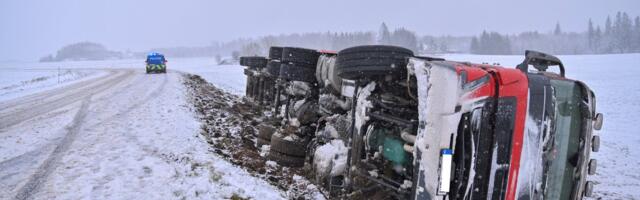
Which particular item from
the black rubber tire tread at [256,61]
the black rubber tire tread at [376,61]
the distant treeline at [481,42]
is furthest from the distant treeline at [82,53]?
the black rubber tire tread at [376,61]

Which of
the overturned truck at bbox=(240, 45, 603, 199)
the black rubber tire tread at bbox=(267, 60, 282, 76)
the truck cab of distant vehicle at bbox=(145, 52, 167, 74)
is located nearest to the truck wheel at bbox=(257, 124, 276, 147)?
the black rubber tire tread at bbox=(267, 60, 282, 76)

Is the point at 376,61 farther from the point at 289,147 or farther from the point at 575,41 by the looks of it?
the point at 575,41

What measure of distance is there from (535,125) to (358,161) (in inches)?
66.5

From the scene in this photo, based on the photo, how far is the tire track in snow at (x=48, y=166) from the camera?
4.17 m

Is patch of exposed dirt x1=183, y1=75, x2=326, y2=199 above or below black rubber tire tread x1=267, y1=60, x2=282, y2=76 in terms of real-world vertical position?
below

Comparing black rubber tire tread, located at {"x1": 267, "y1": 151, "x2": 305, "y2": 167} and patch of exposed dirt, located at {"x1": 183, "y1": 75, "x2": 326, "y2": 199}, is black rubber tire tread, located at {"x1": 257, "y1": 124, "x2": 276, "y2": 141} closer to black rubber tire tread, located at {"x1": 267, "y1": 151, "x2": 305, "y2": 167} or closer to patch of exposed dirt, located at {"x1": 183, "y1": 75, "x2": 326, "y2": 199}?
patch of exposed dirt, located at {"x1": 183, "y1": 75, "x2": 326, "y2": 199}

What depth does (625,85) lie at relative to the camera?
28906mm

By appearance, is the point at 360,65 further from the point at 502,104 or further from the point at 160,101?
the point at 160,101

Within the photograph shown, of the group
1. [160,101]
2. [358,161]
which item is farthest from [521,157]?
[160,101]

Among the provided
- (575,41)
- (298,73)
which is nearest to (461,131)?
(298,73)

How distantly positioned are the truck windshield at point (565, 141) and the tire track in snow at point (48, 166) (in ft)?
14.3

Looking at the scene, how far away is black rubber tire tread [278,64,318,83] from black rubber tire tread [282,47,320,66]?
0.08 meters

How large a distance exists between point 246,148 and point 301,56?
1.63 metres

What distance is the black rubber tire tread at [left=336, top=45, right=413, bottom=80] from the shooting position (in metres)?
4.14
